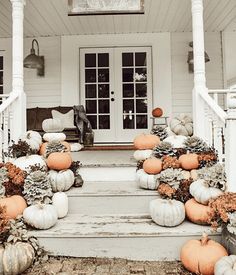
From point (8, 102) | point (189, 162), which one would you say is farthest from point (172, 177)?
point (8, 102)

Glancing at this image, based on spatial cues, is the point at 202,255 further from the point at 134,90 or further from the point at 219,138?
the point at 134,90

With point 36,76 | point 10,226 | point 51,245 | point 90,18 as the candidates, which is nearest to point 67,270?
point 51,245

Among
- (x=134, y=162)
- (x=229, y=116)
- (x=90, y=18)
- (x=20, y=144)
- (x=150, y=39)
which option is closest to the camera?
(x=229, y=116)

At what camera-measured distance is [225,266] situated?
2234mm

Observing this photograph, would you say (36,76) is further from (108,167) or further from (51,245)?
(51,245)

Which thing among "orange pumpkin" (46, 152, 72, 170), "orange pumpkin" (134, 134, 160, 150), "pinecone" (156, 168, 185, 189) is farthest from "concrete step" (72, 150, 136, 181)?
"pinecone" (156, 168, 185, 189)

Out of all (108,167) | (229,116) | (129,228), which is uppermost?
(229,116)

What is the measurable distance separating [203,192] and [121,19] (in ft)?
14.3

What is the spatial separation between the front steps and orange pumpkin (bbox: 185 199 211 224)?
0.17ft

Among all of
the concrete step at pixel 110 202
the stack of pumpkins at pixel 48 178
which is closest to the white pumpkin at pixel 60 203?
the stack of pumpkins at pixel 48 178

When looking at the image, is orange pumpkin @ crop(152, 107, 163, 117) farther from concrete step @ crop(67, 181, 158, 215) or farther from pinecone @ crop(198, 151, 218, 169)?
concrete step @ crop(67, 181, 158, 215)

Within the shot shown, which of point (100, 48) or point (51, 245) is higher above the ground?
point (100, 48)

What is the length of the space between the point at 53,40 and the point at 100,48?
998 mm

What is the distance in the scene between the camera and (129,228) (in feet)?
9.57
